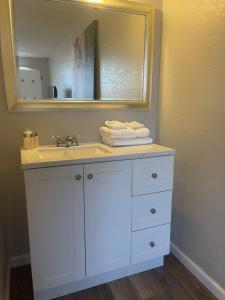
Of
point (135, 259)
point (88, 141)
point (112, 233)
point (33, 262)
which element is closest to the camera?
point (33, 262)

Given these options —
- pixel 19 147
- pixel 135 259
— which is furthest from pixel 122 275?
pixel 19 147

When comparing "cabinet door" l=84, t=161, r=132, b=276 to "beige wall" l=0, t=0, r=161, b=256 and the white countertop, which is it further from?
"beige wall" l=0, t=0, r=161, b=256

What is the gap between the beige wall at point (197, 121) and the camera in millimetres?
1372

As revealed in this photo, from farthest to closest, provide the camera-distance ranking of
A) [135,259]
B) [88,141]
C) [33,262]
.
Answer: [88,141] → [135,259] → [33,262]

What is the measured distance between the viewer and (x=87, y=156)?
133 cm

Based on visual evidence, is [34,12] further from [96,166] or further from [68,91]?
[96,166]

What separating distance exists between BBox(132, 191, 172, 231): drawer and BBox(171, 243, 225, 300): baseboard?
37cm

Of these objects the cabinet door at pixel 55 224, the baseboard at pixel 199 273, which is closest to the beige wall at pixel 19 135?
the cabinet door at pixel 55 224

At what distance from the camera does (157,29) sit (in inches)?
71.4

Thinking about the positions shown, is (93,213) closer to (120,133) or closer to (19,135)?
(120,133)

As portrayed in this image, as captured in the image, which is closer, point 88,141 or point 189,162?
point 189,162

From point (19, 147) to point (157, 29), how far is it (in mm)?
1367

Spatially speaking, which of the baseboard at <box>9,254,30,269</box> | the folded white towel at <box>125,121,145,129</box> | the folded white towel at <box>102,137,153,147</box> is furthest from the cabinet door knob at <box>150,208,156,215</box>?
the baseboard at <box>9,254,30,269</box>

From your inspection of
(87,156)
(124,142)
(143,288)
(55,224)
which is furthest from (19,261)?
(124,142)
